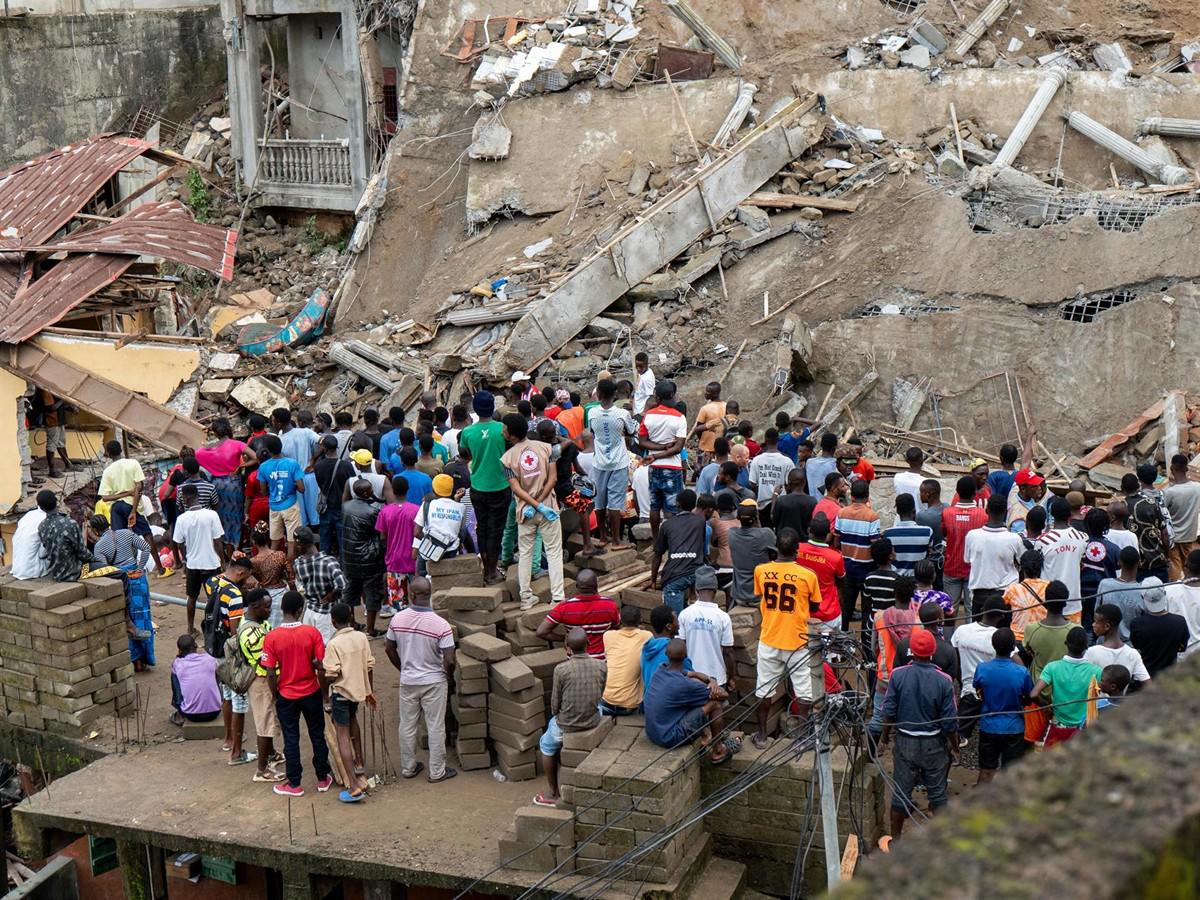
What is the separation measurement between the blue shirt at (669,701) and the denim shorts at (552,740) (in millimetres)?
715

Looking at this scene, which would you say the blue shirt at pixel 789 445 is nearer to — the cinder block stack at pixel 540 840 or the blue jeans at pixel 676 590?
the blue jeans at pixel 676 590

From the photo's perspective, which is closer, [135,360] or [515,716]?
[515,716]

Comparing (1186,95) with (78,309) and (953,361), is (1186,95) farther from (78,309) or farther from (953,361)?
(78,309)

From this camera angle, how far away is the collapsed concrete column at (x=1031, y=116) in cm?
1980

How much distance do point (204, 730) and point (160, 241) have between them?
8.76 m

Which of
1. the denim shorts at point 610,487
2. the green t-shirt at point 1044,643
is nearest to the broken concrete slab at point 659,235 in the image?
the denim shorts at point 610,487

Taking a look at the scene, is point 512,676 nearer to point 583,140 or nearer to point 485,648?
point 485,648

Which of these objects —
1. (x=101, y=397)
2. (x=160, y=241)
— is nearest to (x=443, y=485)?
(x=101, y=397)

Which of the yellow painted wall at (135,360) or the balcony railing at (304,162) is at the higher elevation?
the balcony railing at (304,162)

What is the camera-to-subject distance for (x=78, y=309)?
1934 centimetres

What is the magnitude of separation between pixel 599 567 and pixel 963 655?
3946 mm

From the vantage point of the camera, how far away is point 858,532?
11445 mm

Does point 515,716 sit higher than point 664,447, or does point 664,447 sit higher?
point 664,447

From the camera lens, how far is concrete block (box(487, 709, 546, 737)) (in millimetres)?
11117
